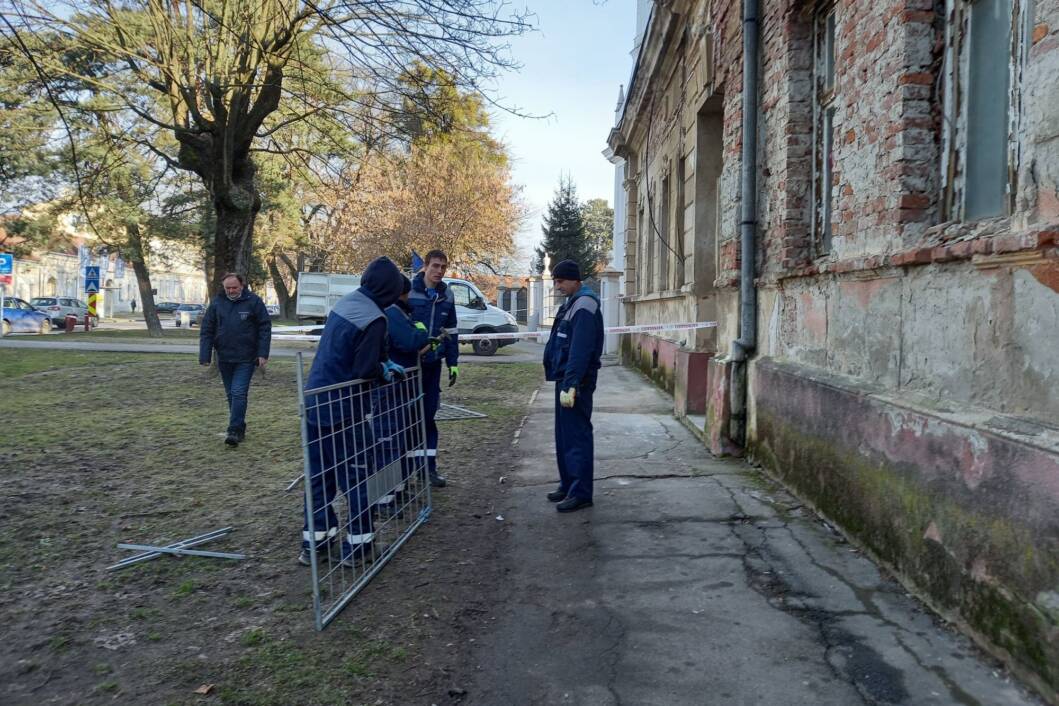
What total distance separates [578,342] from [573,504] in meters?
1.12

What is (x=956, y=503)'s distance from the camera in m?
3.42

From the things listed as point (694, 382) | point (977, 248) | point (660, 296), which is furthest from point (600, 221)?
point (977, 248)

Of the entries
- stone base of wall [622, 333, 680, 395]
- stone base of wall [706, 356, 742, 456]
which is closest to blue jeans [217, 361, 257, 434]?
stone base of wall [706, 356, 742, 456]

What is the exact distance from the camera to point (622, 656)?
3285 millimetres

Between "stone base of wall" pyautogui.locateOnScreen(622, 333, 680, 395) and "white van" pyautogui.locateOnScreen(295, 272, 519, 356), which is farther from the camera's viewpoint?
"white van" pyautogui.locateOnScreen(295, 272, 519, 356)

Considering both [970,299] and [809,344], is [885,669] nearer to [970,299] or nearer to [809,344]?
[970,299]

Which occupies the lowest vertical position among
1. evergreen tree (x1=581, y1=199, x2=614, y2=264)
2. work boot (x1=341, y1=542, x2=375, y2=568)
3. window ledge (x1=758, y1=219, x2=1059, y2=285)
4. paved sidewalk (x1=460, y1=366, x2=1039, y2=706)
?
paved sidewalk (x1=460, y1=366, x2=1039, y2=706)

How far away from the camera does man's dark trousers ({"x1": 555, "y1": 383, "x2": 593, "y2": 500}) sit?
5.49m

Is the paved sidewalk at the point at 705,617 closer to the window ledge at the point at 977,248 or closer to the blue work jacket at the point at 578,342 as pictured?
the blue work jacket at the point at 578,342

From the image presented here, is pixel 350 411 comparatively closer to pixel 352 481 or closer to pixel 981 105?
pixel 352 481

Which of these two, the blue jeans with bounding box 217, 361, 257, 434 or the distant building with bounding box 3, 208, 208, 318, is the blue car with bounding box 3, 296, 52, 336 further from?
the blue jeans with bounding box 217, 361, 257, 434

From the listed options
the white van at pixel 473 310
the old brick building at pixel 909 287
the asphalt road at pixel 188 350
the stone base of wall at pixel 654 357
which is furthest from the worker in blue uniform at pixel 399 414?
the white van at pixel 473 310

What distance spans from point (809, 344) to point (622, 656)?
119 inches

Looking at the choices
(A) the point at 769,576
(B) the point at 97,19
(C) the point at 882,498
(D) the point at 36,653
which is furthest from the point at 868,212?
(B) the point at 97,19
